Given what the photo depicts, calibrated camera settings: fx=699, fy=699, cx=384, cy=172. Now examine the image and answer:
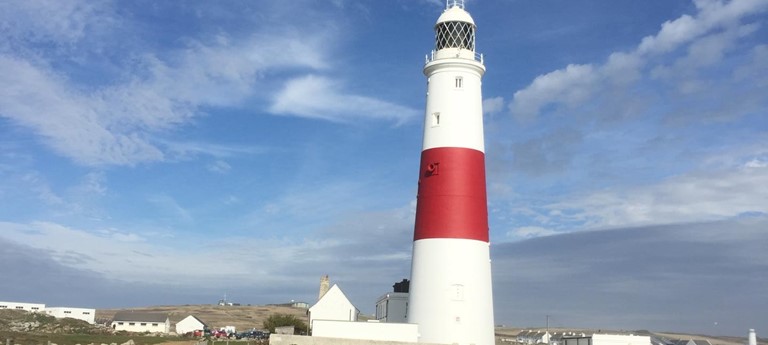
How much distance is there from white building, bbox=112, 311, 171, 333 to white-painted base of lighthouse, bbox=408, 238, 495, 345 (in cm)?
5936

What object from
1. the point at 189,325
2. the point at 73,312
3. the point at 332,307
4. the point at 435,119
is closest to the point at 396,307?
the point at 332,307

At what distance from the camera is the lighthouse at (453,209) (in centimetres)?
3134

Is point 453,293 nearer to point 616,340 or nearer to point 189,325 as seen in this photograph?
point 616,340

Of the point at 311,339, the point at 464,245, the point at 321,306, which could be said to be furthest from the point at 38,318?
the point at 464,245

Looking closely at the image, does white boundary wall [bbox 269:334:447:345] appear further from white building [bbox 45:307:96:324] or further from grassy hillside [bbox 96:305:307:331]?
white building [bbox 45:307:96:324]

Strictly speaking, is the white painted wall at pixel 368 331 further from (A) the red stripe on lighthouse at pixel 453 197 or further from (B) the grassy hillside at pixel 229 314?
(B) the grassy hillside at pixel 229 314

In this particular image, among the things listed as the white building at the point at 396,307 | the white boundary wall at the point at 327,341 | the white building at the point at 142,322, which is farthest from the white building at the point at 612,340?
the white building at the point at 142,322

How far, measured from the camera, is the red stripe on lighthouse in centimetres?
3150

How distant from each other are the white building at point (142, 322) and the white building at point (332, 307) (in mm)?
39751

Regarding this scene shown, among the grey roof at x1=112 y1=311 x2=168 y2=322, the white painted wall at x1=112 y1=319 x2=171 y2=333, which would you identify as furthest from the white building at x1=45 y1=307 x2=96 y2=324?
the white painted wall at x1=112 y1=319 x2=171 y2=333

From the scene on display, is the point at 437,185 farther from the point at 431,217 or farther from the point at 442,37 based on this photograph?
the point at 442,37

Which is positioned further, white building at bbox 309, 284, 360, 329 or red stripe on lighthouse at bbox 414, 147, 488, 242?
white building at bbox 309, 284, 360, 329

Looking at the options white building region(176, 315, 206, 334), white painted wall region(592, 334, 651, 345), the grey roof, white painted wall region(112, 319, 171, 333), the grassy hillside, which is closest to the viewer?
white painted wall region(592, 334, 651, 345)

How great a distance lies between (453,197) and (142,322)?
212ft
